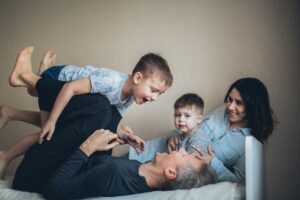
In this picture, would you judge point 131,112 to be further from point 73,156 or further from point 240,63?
point 73,156

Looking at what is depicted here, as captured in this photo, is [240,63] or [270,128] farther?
[240,63]

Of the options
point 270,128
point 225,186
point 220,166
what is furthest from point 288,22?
point 225,186

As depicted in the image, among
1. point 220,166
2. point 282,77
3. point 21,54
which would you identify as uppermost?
point 21,54

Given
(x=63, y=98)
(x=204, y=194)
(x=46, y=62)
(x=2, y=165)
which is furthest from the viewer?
(x=46, y=62)

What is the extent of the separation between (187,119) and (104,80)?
331 mm

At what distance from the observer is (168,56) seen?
174 centimetres

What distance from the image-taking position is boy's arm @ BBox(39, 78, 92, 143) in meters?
1.12

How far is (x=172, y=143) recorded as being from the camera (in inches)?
53.2

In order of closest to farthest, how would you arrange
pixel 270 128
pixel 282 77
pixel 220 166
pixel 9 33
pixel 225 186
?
1. pixel 225 186
2. pixel 220 166
3. pixel 270 128
4. pixel 282 77
5. pixel 9 33

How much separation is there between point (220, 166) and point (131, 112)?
0.70 m

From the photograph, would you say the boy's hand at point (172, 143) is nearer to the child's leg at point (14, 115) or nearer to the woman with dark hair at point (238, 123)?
→ the woman with dark hair at point (238, 123)

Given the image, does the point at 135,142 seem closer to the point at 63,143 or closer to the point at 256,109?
the point at 63,143

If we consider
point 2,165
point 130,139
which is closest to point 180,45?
point 130,139

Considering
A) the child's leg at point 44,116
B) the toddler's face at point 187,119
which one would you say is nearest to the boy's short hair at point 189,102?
the toddler's face at point 187,119
